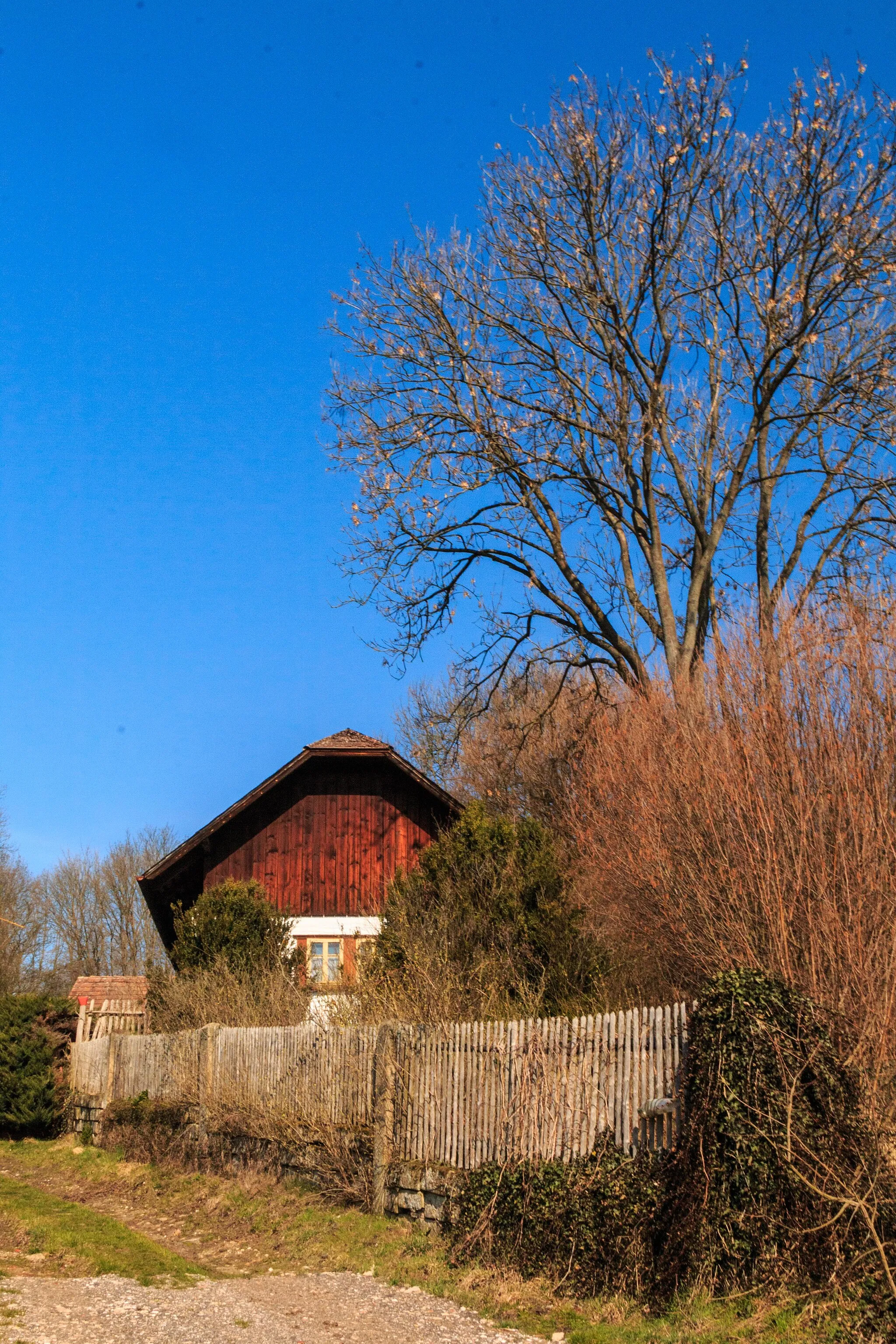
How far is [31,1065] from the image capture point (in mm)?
23156

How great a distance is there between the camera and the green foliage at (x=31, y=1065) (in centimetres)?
2266

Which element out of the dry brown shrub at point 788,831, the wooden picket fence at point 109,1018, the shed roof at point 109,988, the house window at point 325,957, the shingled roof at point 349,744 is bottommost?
the wooden picket fence at point 109,1018

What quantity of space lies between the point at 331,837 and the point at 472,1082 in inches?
583

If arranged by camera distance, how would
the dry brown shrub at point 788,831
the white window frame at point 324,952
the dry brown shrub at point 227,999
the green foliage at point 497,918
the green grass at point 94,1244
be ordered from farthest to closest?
the white window frame at point 324,952
the dry brown shrub at point 227,999
the green foliage at point 497,918
the green grass at point 94,1244
the dry brown shrub at point 788,831

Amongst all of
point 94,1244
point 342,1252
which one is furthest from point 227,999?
point 342,1252

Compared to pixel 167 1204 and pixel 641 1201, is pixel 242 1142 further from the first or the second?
pixel 641 1201

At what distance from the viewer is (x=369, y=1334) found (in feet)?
25.6

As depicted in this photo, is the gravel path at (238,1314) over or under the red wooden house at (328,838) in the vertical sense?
under

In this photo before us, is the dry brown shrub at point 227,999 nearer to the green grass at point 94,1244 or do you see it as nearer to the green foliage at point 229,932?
the green foliage at point 229,932

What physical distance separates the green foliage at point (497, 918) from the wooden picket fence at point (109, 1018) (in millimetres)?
8693

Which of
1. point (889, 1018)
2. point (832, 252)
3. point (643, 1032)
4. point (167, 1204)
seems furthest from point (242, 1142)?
point (832, 252)

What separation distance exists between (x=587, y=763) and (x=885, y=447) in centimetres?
904

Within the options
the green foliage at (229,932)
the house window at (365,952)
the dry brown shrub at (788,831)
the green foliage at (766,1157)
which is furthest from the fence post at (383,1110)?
the green foliage at (229,932)

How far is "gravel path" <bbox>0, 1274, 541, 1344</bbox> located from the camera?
297 inches
